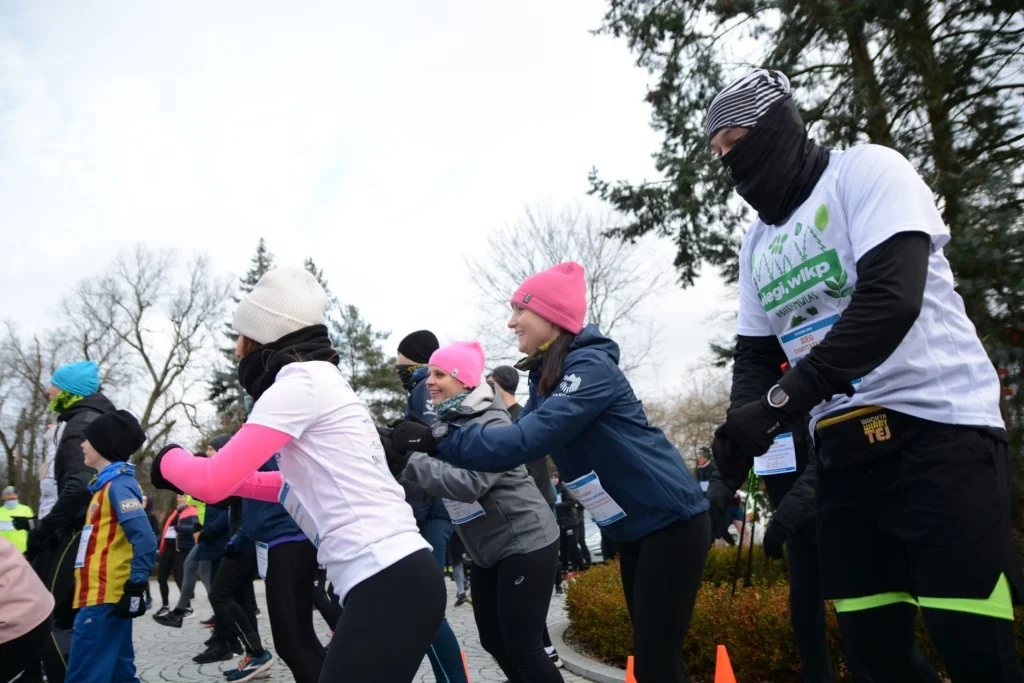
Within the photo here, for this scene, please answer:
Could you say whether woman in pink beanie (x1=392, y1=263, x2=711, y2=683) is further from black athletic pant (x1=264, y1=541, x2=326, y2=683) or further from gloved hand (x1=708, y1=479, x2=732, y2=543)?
black athletic pant (x1=264, y1=541, x2=326, y2=683)

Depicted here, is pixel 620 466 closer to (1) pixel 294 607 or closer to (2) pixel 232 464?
(2) pixel 232 464

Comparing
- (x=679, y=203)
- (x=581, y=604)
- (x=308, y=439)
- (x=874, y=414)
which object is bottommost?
(x=581, y=604)

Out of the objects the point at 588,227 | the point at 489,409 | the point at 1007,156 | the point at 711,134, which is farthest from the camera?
the point at 588,227

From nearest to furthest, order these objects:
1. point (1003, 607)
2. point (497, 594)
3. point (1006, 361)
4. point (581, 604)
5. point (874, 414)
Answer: point (1003, 607)
point (874, 414)
point (497, 594)
point (1006, 361)
point (581, 604)

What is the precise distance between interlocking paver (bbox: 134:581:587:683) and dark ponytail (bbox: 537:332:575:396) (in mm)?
3494

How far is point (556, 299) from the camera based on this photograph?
362 cm

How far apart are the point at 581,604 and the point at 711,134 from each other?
542cm

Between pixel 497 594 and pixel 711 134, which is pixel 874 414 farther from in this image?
pixel 497 594

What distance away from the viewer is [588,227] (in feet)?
83.3

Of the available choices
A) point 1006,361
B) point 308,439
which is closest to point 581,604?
point 1006,361

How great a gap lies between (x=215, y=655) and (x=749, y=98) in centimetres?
745

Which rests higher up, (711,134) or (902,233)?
(711,134)

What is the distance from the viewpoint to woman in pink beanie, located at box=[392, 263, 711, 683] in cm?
294

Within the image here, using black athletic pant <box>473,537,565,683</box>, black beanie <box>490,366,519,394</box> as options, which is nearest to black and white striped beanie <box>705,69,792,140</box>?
black athletic pant <box>473,537,565,683</box>
